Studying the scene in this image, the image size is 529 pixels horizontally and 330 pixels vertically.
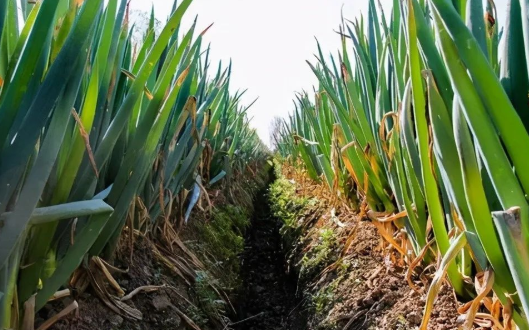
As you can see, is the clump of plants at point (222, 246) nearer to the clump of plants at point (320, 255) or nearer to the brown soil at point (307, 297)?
the brown soil at point (307, 297)

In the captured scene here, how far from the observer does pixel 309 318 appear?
42.9 inches

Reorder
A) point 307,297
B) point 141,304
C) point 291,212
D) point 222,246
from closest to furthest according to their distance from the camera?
point 141,304 < point 307,297 < point 222,246 < point 291,212

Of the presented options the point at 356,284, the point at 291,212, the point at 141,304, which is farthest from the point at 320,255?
the point at 291,212

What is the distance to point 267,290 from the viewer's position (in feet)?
5.36

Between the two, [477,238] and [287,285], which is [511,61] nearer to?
[477,238]

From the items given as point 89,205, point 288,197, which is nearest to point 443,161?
point 89,205

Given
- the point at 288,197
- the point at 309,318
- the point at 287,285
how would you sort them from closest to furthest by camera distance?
the point at 309,318 < the point at 287,285 < the point at 288,197

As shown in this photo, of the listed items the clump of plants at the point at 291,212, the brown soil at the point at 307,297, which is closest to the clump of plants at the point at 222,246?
the brown soil at the point at 307,297

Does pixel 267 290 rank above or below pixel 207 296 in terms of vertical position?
below

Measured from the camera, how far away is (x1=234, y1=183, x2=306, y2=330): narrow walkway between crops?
1.31 meters

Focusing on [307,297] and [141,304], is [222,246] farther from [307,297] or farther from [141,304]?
[141,304]

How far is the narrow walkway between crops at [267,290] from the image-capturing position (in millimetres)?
1313

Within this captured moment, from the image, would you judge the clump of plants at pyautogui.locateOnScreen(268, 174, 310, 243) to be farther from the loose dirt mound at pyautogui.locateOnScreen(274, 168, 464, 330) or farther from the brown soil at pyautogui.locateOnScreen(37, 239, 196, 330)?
the brown soil at pyautogui.locateOnScreen(37, 239, 196, 330)

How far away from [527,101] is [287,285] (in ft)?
4.13
